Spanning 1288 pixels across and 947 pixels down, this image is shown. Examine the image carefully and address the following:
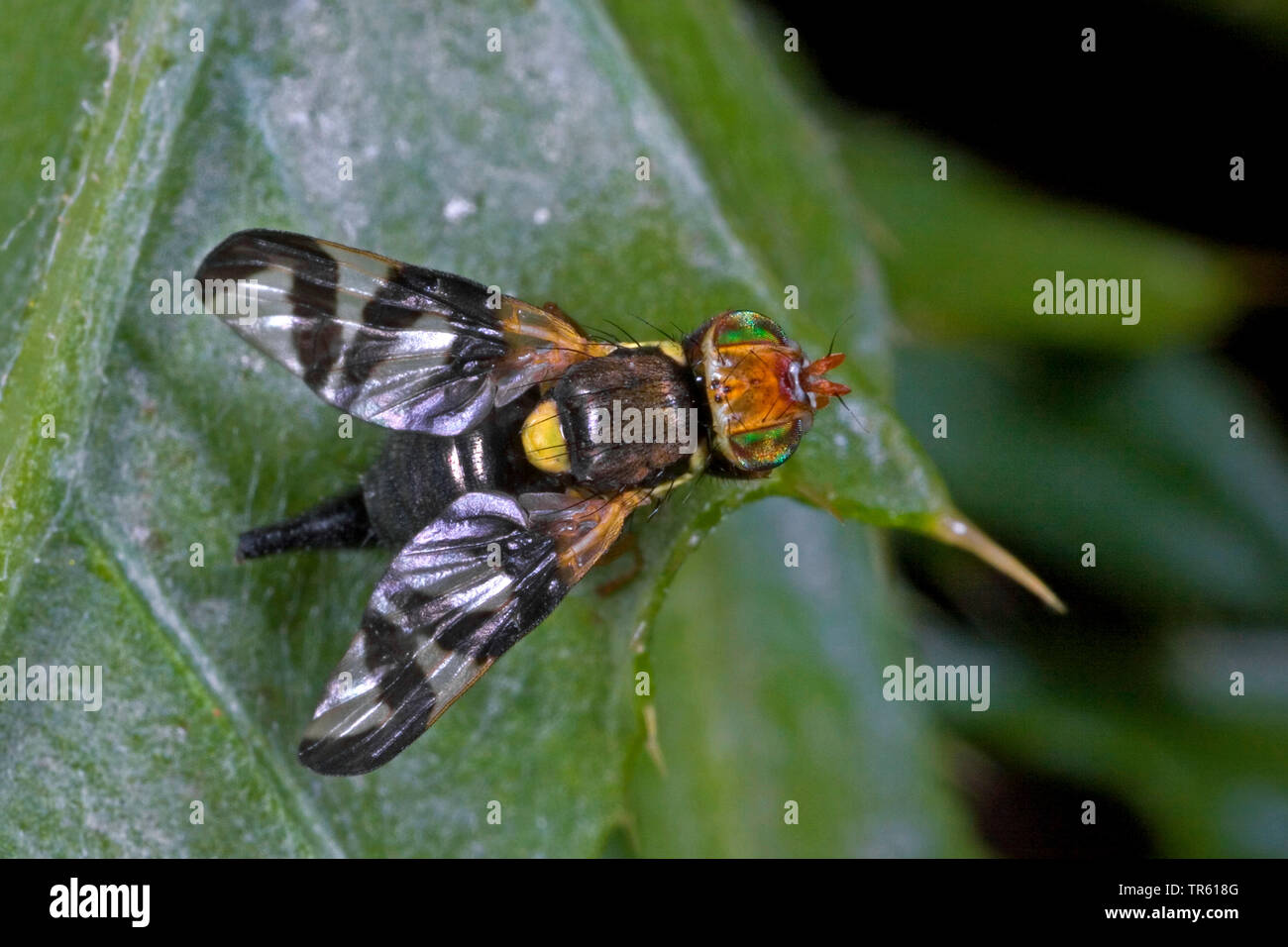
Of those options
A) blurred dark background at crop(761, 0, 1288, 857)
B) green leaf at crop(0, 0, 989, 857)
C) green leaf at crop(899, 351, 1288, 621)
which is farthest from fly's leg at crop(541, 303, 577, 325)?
blurred dark background at crop(761, 0, 1288, 857)

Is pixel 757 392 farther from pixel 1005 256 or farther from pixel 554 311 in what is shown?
pixel 1005 256

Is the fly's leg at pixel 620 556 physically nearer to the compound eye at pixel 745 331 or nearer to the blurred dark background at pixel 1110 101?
the compound eye at pixel 745 331

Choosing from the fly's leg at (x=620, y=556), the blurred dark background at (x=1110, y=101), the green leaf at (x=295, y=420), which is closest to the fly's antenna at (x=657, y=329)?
the green leaf at (x=295, y=420)

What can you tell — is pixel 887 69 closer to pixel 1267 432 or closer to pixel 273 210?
pixel 1267 432

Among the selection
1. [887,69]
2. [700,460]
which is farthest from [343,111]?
[887,69]
